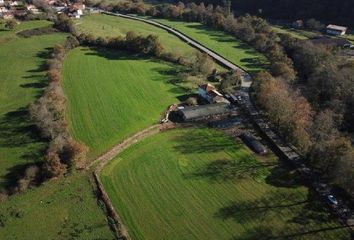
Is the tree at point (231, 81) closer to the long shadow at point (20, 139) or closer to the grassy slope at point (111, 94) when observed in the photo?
the grassy slope at point (111, 94)

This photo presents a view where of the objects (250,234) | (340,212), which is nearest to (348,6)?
(340,212)

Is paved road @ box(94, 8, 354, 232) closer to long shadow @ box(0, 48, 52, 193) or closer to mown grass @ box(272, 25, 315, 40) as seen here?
mown grass @ box(272, 25, 315, 40)

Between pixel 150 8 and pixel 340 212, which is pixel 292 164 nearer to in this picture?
pixel 340 212

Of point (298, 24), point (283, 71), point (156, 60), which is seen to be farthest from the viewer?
point (298, 24)

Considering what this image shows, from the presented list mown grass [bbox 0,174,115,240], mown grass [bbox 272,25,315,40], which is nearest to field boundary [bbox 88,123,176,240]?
mown grass [bbox 0,174,115,240]

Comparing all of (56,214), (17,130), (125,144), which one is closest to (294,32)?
(125,144)

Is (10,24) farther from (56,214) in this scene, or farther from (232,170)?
(232,170)
